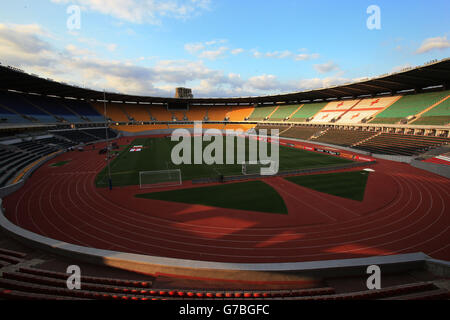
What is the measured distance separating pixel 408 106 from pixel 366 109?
8.96m

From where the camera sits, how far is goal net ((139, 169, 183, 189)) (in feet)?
70.1

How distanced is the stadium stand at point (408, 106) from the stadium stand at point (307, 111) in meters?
20.2

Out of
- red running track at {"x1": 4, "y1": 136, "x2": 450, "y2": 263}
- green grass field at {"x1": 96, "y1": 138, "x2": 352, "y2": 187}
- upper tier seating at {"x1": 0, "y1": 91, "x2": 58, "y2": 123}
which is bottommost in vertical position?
red running track at {"x1": 4, "y1": 136, "x2": 450, "y2": 263}

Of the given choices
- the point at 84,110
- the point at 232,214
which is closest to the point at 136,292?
the point at 232,214

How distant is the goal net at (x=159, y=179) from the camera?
841 inches

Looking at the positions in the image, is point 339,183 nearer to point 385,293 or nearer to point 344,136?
point 385,293

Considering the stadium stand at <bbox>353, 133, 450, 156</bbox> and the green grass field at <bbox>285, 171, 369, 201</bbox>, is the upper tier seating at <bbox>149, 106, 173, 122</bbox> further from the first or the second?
the green grass field at <bbox>285, 171, 369, 201</bbox>

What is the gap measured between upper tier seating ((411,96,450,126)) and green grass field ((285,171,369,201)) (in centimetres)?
2207

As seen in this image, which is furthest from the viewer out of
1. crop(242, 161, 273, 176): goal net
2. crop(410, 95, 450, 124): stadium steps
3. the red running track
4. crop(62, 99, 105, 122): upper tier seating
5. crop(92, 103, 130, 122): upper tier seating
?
crop(92, 103, 130, 122): upper tier seating

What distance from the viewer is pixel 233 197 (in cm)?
1819

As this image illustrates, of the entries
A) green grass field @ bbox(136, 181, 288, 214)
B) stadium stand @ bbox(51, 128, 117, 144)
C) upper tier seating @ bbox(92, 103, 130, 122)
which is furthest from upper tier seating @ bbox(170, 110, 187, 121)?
green grass field @ bbox(136, 181, 288, 214)

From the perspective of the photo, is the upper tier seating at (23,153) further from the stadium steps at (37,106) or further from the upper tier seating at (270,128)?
the upper tier seating at (270,128)
